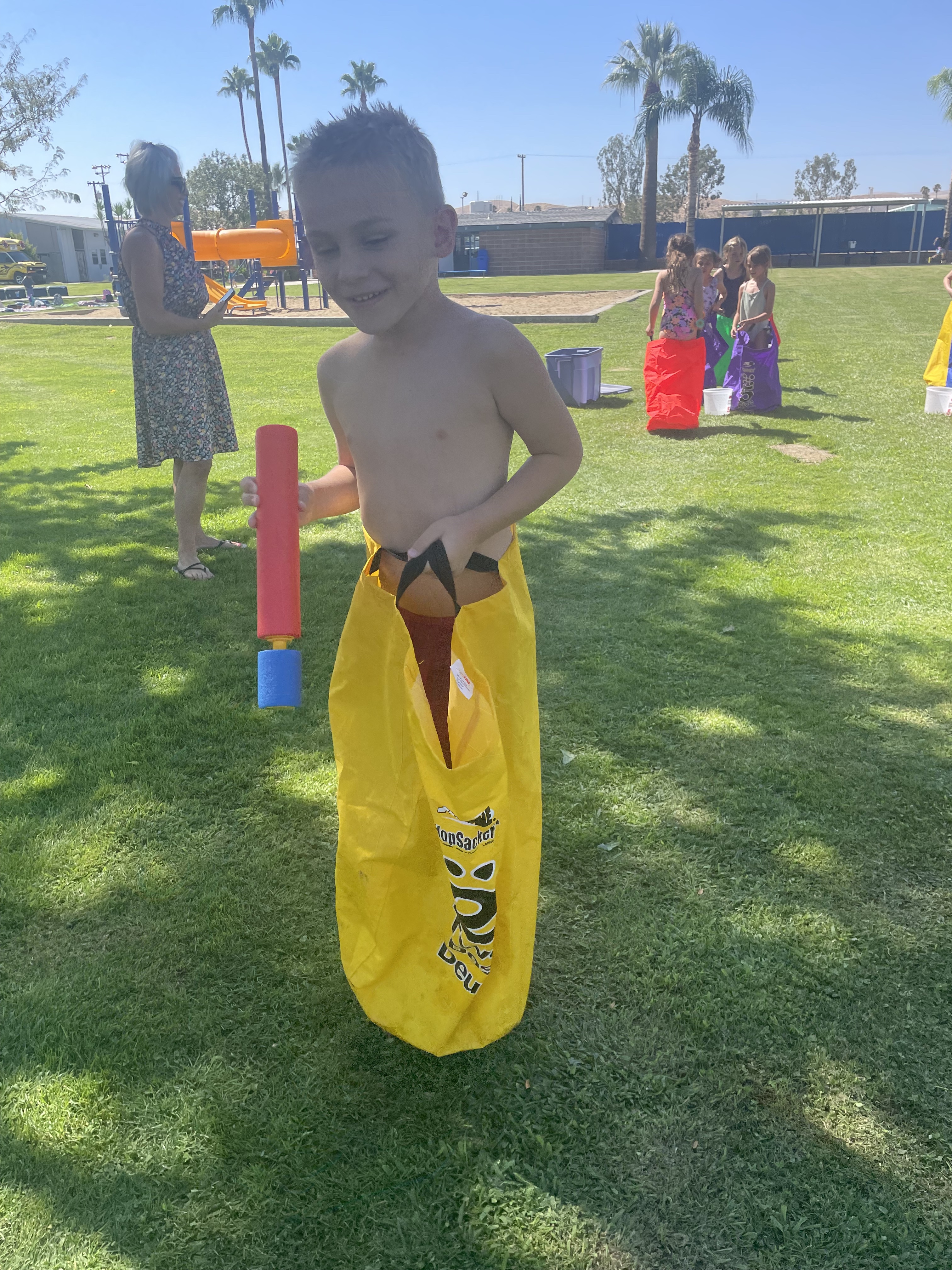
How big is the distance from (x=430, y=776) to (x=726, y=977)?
41.9 inches

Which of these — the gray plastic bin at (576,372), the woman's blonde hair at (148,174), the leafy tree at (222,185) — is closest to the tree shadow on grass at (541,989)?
the woman's blonde hair at (148,174)

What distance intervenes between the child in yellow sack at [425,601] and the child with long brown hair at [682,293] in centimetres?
682

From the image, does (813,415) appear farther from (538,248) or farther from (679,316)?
(538,248)

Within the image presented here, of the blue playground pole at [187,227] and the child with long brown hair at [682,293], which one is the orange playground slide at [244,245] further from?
the blue playground pole at [187,227]

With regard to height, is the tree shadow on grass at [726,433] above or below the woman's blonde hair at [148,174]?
below

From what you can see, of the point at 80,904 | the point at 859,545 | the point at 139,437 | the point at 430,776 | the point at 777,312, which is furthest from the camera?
the point at 777,312

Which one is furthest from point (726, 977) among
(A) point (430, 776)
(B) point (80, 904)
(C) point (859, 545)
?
(C) point (859, 545)

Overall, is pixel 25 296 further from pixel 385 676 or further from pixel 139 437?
pixel 385 676

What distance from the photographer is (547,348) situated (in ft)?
45.7

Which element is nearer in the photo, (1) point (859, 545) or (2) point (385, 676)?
(2) point (385, 676)

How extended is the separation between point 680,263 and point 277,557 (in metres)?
7.36

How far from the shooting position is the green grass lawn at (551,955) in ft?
5.56

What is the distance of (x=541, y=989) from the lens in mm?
2236

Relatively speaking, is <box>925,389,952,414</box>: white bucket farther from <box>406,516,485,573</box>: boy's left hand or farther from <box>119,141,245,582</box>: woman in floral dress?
<box>406,516,485,573</box>: boy's left hand
